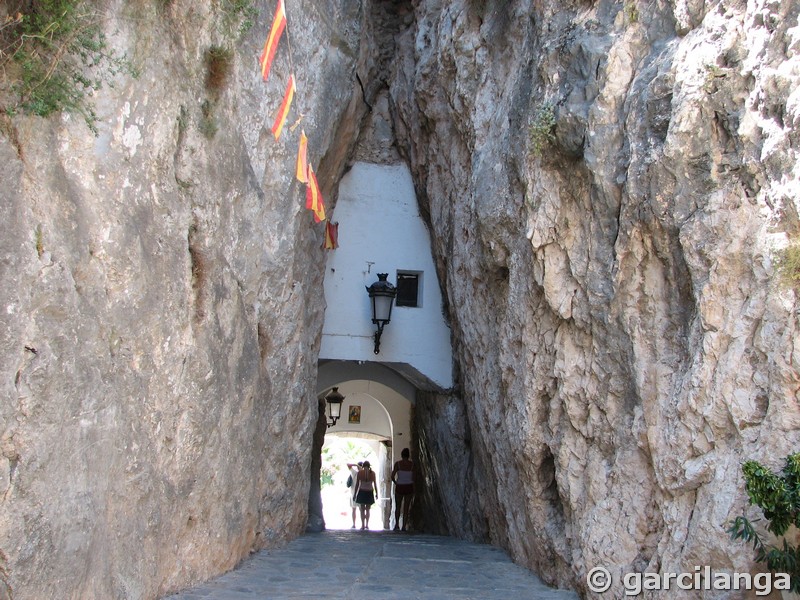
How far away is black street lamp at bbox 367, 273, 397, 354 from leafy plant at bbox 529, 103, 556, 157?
4351 millimetres

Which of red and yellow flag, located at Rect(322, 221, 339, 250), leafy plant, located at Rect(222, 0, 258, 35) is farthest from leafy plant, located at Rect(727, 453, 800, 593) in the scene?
red and yellow flag, located at Rect(322, 221, 339, 250)

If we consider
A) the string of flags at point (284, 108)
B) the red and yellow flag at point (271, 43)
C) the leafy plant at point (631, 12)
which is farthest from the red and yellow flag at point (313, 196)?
the leafy plant at point (631, 12)

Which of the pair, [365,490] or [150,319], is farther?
[365,490]

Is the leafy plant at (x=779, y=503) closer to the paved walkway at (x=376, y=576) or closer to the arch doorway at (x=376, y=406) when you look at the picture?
the paved walkway at (x=376, y=576)

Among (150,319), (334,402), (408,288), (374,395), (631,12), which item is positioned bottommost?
(150,319)

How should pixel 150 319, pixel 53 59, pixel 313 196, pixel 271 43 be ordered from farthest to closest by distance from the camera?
pixel 313 196, pixel 271 43, pixel 150 319, pixel 53 59

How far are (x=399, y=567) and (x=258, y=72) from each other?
4797 millimetres

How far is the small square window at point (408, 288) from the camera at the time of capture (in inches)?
445

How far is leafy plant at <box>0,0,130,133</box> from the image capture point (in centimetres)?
398

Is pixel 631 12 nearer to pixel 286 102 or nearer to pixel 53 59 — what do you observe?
pixel 286 102

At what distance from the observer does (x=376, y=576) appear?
6.39 metres

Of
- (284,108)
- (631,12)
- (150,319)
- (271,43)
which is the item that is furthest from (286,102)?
(631,12)

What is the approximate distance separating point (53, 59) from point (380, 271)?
726cm

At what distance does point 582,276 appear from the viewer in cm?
604
